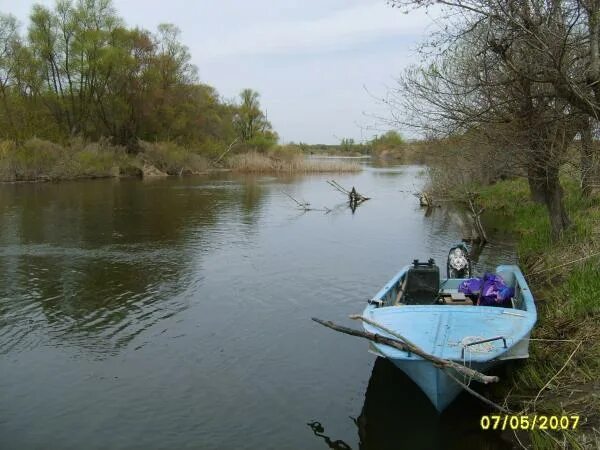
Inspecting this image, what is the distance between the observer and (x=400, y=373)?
27.3ft

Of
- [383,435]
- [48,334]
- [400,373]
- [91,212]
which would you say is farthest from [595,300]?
[91,212]

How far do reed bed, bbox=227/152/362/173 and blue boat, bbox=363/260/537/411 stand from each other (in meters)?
46.3

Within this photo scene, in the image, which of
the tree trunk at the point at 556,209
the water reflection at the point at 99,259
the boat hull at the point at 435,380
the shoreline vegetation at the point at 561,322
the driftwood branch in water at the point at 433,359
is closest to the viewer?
the driftwood branch in water at the point at 433,359

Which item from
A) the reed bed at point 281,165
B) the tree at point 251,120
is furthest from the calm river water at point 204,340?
the tree at point 251,120

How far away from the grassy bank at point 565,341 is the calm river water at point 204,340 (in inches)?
29.9

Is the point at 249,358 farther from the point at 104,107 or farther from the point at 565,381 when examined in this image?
the point at 104,107

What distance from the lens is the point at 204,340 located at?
9.70 meters

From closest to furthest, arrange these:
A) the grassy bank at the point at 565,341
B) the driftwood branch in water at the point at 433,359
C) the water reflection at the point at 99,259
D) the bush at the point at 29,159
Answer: the driftwood branch in water at the point at 433,359
the grassy bank at the point at 565,341
the water reflection at the point at 99,259
the bush at the point at 29,159

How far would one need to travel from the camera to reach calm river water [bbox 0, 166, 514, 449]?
6.78 metres

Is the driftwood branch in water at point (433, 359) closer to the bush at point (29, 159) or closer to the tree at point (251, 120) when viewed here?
the bush at point (29, 159)

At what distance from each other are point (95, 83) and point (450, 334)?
52.8 metres

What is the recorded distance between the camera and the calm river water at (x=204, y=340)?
678cm

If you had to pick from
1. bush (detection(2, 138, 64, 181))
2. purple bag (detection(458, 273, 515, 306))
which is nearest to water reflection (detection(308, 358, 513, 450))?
purple bag (detection(458, 273, 515, 306))

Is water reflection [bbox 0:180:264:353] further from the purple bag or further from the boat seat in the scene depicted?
the purple bag
